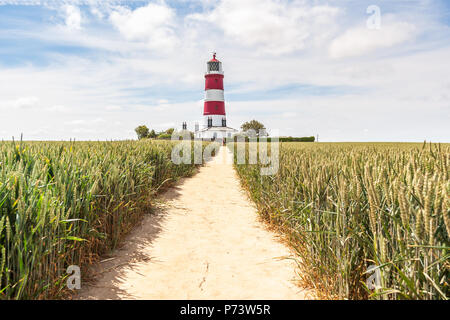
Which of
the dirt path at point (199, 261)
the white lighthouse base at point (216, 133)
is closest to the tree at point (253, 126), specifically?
the white lighthouse base at point (216, 133)

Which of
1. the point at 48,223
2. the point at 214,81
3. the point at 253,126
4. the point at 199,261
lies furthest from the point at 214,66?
the point at 48,223

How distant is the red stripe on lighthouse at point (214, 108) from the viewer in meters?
49.6

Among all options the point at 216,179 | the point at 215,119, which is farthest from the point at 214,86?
the point at 216,179

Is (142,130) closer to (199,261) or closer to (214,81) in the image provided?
(214,81)

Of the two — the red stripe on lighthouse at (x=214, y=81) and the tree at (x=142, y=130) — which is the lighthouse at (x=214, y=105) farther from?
the tree at (x=142, y=130)

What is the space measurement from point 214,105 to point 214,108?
0.53m

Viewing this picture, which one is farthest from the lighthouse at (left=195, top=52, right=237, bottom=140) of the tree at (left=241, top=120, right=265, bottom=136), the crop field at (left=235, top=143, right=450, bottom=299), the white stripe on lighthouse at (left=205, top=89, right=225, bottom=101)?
the crop field at (left=235, top=143, right=450, bottom=299)

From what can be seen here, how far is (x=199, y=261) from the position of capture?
4.01 m

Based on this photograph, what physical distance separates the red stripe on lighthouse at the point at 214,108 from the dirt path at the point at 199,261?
43.8 m

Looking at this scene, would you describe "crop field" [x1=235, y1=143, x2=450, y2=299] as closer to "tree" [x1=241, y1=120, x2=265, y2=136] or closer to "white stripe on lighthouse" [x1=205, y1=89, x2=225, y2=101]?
"white stripe on lighthouse" [x1=205, y1=89, x2=225, y2=101]

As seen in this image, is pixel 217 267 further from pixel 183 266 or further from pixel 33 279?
pixel 33 279

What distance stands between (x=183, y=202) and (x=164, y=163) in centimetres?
180

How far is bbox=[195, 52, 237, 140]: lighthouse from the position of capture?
161 feet

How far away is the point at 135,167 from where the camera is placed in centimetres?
579
